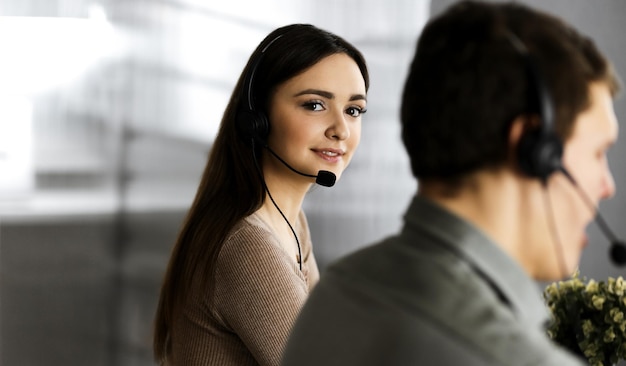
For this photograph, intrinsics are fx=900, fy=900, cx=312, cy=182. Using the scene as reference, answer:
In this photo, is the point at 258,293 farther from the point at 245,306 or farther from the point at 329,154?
the point at 329,154

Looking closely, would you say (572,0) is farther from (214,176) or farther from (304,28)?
(214,176)

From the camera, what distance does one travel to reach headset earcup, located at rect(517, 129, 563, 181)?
2.42ft

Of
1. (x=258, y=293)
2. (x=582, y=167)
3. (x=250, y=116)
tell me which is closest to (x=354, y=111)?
(x=250, y=116)

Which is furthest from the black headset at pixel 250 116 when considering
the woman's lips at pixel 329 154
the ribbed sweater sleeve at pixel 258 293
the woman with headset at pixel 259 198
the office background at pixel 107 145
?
the office background at pixel 107 145

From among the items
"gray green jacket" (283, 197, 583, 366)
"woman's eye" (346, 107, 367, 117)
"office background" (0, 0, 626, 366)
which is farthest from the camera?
"office background" (0, 0, 626, 366)

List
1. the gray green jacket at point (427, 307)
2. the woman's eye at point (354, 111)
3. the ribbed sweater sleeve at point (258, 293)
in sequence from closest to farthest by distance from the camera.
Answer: the gray green jacket at point (427, 307), the ribbed sweater sleeve at point (258, 293), the woman's eye at point (354, 111)

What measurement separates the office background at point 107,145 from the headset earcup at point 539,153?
2.19 metres

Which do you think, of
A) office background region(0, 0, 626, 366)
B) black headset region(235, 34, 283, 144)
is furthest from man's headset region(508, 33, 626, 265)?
office background region(0, 0, 626, 366)

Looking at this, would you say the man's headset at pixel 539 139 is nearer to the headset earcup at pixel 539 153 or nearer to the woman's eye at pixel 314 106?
the headset earcup at pixel 539 153

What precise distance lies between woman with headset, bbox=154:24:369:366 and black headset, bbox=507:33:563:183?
0.81m

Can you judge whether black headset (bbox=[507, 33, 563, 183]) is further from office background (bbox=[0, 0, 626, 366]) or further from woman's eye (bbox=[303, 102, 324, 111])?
office background (bbox=[0, 0, 626, 366])

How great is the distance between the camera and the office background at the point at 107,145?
2.73 metres

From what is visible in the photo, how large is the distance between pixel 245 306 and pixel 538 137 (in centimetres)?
85

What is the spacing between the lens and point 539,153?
735 millimetres
